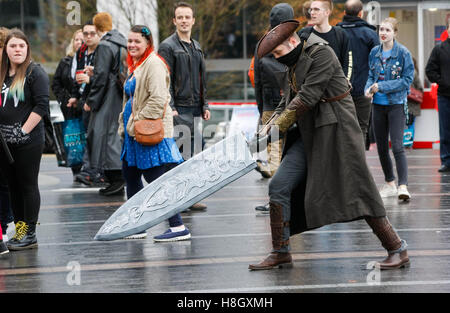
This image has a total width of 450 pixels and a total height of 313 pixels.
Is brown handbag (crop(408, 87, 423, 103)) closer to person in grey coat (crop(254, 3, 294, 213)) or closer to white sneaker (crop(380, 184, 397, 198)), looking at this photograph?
white sneaker (crop(380, 184, 397, 198))

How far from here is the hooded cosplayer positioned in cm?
654

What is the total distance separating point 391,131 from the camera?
10.3 meters

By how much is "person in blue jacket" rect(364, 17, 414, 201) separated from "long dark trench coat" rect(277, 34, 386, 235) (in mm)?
3584

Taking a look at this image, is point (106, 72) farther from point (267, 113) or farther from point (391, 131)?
point (391, 131)

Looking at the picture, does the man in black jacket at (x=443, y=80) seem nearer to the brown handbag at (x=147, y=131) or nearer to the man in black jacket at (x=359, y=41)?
the man in black jacket at (x=359, y=41)

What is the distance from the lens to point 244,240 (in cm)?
816

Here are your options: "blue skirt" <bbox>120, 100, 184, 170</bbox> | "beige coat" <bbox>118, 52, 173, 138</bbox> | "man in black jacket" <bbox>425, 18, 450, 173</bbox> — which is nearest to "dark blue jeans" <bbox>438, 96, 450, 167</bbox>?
"man in black jacket" <bbox>425, 18, 450, 173</bbox>

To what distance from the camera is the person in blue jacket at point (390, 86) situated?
10.2 meters

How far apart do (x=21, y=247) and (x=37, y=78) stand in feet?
4.83

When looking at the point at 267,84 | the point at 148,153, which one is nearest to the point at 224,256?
the point at 148,153

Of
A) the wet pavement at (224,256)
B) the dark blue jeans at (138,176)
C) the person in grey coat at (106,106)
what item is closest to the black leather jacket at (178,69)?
the wet pavement at (224,256)

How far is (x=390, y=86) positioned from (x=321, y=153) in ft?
12.4
